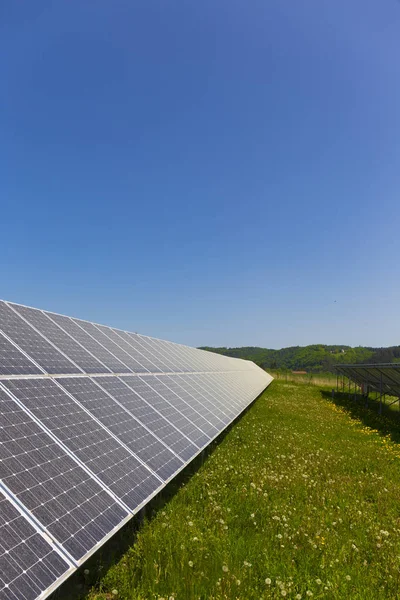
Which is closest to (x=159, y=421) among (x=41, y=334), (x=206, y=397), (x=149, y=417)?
(x=149, y=417)

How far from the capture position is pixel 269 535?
22.5 feet

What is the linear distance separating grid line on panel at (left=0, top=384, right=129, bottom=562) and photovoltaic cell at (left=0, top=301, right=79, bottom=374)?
2336mm

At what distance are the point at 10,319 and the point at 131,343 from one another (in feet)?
26.1

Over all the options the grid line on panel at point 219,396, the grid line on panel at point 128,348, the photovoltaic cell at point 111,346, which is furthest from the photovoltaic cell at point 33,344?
the grid line on panel at point 219,396

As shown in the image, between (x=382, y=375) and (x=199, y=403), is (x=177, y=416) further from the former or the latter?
(x=382, y=375)

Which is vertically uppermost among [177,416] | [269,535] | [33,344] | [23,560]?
[33,344]

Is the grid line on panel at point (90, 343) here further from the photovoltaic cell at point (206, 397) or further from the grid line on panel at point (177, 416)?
the photovoltaic cell at point (206, 397)

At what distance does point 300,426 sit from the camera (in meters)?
18.5

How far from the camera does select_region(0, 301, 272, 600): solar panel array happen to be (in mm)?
3906

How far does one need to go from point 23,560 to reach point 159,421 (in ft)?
18.5

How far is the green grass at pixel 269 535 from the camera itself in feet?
17.4

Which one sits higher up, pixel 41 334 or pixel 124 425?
pixel 41 334

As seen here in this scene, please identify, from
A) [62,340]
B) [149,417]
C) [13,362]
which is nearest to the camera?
[13,362]

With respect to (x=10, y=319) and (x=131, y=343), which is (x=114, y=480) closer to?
(x=10, y=319)
